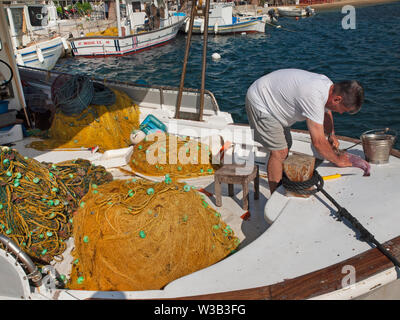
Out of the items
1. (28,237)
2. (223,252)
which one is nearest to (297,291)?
(223,252)

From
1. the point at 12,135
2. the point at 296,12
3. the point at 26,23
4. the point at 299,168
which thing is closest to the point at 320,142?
the point at 299,168

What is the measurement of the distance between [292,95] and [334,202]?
1071 mm

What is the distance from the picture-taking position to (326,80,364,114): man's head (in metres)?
3.13

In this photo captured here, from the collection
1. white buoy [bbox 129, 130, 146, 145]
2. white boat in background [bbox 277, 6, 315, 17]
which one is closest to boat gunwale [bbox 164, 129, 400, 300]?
white buoy [bbox 129, 130, 146, 145]

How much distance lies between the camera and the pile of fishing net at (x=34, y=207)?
11.3 feet

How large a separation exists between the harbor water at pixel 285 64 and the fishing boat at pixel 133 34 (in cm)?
56

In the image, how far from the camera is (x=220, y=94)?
1507cm

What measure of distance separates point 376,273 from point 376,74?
16.0 metres

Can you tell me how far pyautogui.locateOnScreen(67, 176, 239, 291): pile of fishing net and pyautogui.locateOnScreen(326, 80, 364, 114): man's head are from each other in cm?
156

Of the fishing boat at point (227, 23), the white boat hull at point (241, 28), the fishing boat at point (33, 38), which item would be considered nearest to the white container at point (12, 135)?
the fishing boat at point (33, 38)

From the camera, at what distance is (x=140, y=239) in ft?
9.52

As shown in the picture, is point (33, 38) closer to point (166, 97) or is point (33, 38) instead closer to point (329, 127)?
point (166, 97)

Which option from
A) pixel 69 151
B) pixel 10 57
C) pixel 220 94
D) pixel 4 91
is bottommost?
pixel 220 94
